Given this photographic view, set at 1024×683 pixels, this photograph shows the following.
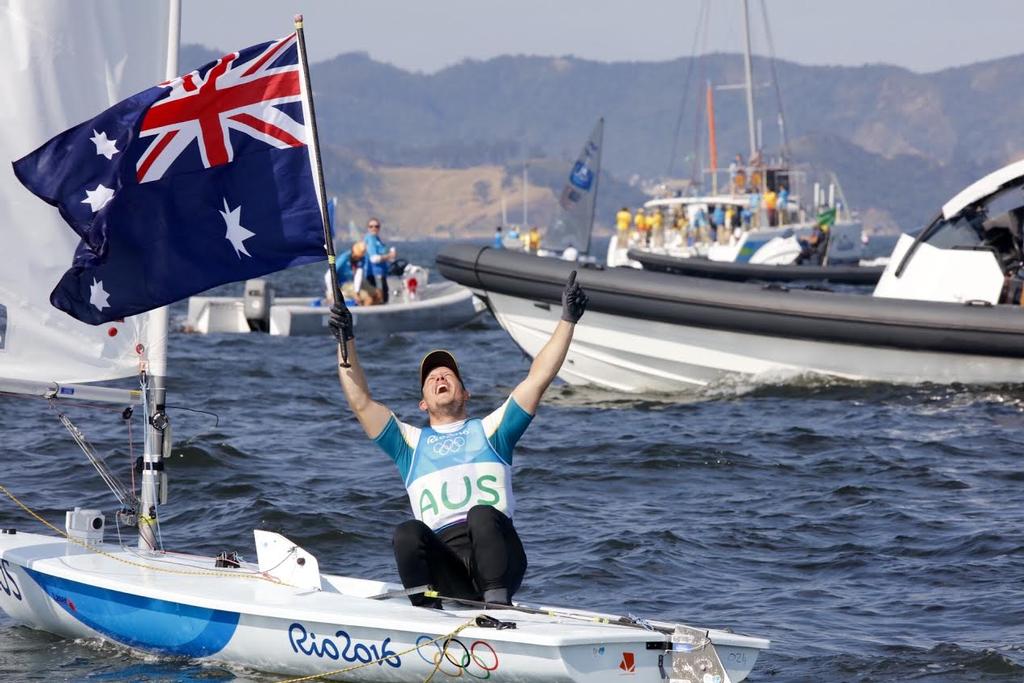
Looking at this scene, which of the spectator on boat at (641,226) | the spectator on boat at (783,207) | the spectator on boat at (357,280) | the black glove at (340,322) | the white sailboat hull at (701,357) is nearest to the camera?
the black glove at (340,322)

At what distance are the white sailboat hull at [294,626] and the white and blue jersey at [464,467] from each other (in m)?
0.39

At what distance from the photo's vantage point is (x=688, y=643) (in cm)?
521

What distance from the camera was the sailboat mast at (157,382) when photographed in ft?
21.2

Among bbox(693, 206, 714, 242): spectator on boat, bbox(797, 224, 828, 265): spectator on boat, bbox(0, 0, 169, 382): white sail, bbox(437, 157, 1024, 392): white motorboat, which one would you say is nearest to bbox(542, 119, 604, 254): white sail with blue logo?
bbox(797, 224, 828, 265): spectator on boat

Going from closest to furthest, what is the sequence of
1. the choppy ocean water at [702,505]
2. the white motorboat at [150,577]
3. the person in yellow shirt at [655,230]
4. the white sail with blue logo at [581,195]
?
the white motorboat at [150,577] → the choppy ocean water at [702,505] → the white sail with blue logo at [581,195] → the person in yellow shirt at [655,230]

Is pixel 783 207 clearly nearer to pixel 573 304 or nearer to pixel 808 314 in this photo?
pixel 808 314

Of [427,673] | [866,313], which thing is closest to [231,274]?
[427,673]

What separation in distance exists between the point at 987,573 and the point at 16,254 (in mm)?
4934

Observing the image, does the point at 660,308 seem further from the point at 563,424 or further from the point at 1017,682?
the point at 1017,682

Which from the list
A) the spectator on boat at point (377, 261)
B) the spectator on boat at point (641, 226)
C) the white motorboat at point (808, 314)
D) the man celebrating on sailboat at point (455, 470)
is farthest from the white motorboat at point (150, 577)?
the spectator on boat at point (641, 226)

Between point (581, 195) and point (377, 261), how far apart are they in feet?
29.9

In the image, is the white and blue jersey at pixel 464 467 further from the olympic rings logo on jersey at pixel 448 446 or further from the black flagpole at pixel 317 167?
the black flagpole at pixel 317 167

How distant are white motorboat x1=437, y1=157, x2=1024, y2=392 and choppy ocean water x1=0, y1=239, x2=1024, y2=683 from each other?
29 centimetres

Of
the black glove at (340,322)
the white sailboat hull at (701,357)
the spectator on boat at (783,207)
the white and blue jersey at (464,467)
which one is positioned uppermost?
the spectator on boat at (783,207)
